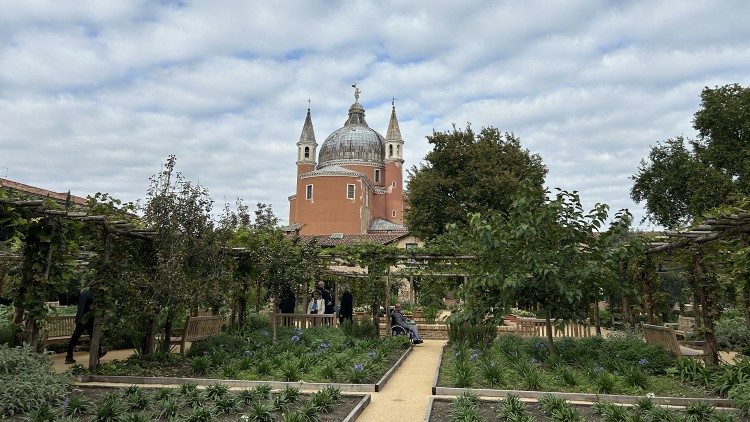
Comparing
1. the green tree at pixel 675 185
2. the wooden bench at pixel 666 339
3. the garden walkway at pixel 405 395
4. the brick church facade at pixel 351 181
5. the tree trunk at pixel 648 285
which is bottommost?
the garden walkway at pixel 405 395

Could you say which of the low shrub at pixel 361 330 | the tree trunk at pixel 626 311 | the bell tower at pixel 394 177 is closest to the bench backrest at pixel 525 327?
the tree trunk at pixel 626 311

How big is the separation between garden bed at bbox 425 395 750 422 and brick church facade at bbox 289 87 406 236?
136 feet

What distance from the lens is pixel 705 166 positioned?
25359 millimetres

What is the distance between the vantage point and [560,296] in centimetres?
957

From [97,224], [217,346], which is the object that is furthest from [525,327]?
[97,224]

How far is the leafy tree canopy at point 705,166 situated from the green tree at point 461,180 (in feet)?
19.0

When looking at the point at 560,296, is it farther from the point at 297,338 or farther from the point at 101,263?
the point at 101,263

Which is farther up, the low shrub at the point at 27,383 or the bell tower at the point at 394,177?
the bell tower at the point at 394,177

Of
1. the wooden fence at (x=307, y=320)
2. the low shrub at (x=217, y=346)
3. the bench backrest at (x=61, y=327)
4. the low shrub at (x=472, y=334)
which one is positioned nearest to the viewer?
the low shrub at (x=217, y=346)

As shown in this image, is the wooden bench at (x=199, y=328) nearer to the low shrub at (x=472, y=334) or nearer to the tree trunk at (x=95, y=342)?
the tree trunk at (x=95, y=342)

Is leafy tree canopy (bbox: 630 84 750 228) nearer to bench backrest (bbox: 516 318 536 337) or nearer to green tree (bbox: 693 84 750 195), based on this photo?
green tree (bbox: 693 84 750 195)

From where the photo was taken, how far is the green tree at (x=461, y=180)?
2923cm

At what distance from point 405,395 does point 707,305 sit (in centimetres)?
585

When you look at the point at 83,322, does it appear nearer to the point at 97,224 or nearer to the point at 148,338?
the point at 148,338
